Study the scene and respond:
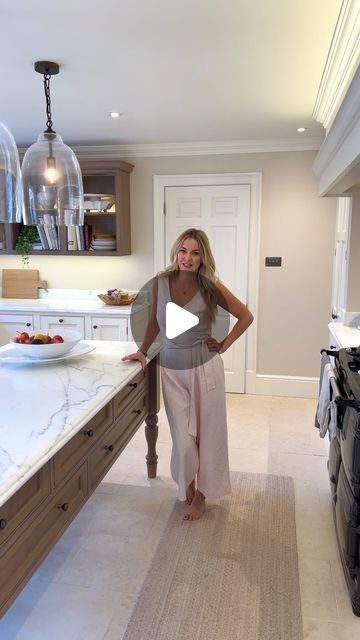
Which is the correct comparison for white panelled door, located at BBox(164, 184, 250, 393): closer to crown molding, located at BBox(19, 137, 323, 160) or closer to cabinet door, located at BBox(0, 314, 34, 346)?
crown molding, located at BBox(19, 137, 323, 160)

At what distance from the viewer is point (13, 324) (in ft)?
14.6

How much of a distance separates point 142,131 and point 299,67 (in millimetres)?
1701

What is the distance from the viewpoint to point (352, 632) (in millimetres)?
1812

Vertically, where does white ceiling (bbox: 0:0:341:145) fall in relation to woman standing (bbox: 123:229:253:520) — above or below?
above

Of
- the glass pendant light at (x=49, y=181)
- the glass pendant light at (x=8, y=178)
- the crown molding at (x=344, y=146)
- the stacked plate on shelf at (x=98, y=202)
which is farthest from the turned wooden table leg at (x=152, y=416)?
the stacked plate on shelf at (x=98, y=202)

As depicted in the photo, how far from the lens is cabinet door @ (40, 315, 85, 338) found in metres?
4.36

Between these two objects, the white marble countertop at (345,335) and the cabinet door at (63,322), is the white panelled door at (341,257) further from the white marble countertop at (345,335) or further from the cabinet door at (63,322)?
the cabinet door at (63,322)

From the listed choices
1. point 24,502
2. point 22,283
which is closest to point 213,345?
point 24,502

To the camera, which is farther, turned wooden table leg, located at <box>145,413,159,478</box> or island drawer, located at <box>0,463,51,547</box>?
turned wooden table leg, located at <box>145,413,159,478</box>

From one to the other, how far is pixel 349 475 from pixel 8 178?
1.67 m

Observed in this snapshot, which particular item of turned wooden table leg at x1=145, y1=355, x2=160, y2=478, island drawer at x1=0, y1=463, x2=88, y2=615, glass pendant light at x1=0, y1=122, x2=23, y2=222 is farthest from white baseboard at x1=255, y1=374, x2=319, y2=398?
glass pendant light at x1=0, y1=122, x2=23, y2=222

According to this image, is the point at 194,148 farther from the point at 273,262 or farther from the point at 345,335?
the point at 345,335

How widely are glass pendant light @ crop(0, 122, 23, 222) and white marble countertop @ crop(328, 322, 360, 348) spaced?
1864mm

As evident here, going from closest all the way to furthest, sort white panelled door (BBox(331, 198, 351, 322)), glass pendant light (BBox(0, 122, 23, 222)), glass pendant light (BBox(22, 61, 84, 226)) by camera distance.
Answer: glass pendant light (BBox(0, 122, 23, 222)), glass pendant light (BBox(22, 61, 84, 226)), white panelled door (BBox(331, 198, 351, 322))
